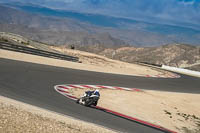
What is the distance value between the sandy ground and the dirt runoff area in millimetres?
4729

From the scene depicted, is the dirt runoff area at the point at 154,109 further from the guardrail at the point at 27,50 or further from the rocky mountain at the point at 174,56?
the rocky mountain at the point at 174,56

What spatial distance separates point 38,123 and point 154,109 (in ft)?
32.0

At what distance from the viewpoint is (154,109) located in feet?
57.1

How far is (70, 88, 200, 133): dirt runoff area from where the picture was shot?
48.5 feet

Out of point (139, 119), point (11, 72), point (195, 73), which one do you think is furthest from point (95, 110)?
point (195, 73)

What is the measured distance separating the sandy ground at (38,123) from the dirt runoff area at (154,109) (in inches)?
186

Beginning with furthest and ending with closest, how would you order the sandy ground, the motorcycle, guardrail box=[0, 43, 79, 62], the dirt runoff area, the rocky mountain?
the rocky mountain < guardrail box=[0, 43, 79, 62] < the dirt runoff area < the motorcycle < the sandy ground

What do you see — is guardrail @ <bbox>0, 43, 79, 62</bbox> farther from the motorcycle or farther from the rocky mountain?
the rocky mountain

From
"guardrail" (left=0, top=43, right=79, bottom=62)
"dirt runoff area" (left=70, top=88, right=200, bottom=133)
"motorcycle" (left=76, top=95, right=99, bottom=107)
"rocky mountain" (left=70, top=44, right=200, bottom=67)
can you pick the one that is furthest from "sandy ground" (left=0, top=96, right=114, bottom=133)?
"rocky mountain" (left=70, top=44, right=200, bottom=67)

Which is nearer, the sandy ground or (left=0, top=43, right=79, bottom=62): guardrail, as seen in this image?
the sandy ground

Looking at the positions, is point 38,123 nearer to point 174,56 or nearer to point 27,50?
point 27,50

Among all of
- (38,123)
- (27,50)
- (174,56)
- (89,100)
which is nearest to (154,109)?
(89,100)

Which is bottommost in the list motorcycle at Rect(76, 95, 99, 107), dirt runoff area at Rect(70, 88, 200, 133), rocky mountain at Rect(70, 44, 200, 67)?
rocky mountain at Rect(70, 44, 200, 67)

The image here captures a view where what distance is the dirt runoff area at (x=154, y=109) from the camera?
1477 cm
